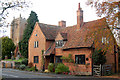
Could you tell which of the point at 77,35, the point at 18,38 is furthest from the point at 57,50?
the point at 18,38

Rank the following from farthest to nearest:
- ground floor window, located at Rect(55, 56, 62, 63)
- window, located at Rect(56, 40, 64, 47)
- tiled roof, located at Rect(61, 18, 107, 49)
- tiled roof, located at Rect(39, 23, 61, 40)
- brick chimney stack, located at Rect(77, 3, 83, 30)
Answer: tiled roof, located at Rect(39, 23, 61, 40)
window, located at Rect(56, 40, 64, 47)
ground floor window, located at Rect(55, 56, 62, 63)
brick chimney stack, located at Rect(77, 3, 83, 30)
tiled roof, located at Rect(61, 18, 107, 49)

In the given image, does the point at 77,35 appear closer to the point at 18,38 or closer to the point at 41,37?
the point at 41,37

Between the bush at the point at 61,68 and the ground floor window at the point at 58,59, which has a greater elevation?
the ground floor window at the point at 58,59

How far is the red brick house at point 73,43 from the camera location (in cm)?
1750

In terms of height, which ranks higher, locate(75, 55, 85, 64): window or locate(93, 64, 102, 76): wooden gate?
locate(75, 55, 85, 64): window

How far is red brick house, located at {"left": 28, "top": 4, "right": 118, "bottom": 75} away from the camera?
57.4ft

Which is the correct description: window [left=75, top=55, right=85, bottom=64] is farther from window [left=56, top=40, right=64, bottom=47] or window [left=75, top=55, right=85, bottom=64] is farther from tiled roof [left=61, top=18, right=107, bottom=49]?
window [left=56, top=40, right=64, bottom=47]

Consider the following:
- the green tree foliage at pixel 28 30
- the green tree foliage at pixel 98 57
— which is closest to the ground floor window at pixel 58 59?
the green tree foliage at pixel 98 57

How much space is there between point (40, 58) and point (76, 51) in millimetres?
9488

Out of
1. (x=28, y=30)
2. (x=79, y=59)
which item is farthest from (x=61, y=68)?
(x=28, y=30)

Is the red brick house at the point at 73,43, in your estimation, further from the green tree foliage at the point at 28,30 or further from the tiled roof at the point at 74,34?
the green tree foliage at the point at 28,30

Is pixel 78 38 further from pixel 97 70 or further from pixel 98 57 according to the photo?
pixel 97 70

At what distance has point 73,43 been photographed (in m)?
25.0

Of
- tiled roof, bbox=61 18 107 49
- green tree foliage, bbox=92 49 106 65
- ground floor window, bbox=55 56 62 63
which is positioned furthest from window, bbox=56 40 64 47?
green tree foliage, bbox=92 49 106 65
